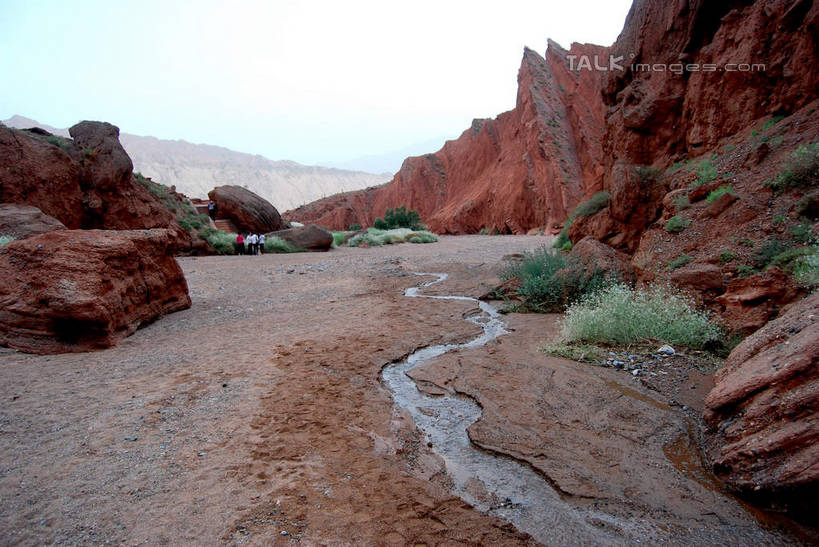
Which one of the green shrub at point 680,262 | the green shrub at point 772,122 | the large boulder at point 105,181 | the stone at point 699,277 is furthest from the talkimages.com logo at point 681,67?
the large boulder at point 105,181

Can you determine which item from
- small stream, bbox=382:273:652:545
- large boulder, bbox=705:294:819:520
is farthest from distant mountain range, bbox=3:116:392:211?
large boulder, bbox=705:294:819:520

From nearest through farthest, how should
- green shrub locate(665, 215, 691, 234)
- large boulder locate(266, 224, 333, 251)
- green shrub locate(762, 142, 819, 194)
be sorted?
green shrub locate(762, 142, 819, 194)
green shrub locate(665, 215, 691, 234)
large boulder locate(266, 224, 333, 251)

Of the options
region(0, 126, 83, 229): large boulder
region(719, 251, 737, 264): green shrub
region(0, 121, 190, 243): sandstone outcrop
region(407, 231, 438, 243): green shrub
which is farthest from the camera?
region(407, 231, 438, 243): green shrub

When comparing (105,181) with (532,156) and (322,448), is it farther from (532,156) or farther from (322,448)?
A: (532,156)

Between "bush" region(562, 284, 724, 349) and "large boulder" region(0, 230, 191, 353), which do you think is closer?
"bush" region(562, 284, 724, 349)

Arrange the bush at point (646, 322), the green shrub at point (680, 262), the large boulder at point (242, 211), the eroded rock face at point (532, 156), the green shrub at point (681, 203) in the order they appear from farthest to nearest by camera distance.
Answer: the eroded rock face at point (532, 156), the large boulder at point (242, 211), the green shrub at point (681, 203), the green shrub at point (680, 262), the bush at point (646, 322)

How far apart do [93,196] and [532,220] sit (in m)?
25.6

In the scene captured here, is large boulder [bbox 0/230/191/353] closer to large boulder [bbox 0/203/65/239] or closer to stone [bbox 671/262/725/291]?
large boulder [bbox 0/203/65/239]

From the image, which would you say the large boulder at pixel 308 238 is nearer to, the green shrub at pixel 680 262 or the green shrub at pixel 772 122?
the green shrub at pixel 680 262

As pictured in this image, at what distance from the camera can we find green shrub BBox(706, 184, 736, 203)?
6.12m

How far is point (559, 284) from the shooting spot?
24.0 ft

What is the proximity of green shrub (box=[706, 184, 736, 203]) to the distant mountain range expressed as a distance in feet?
325

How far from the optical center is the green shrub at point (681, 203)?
6.74 meters

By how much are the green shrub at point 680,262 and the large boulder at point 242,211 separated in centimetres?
2065
